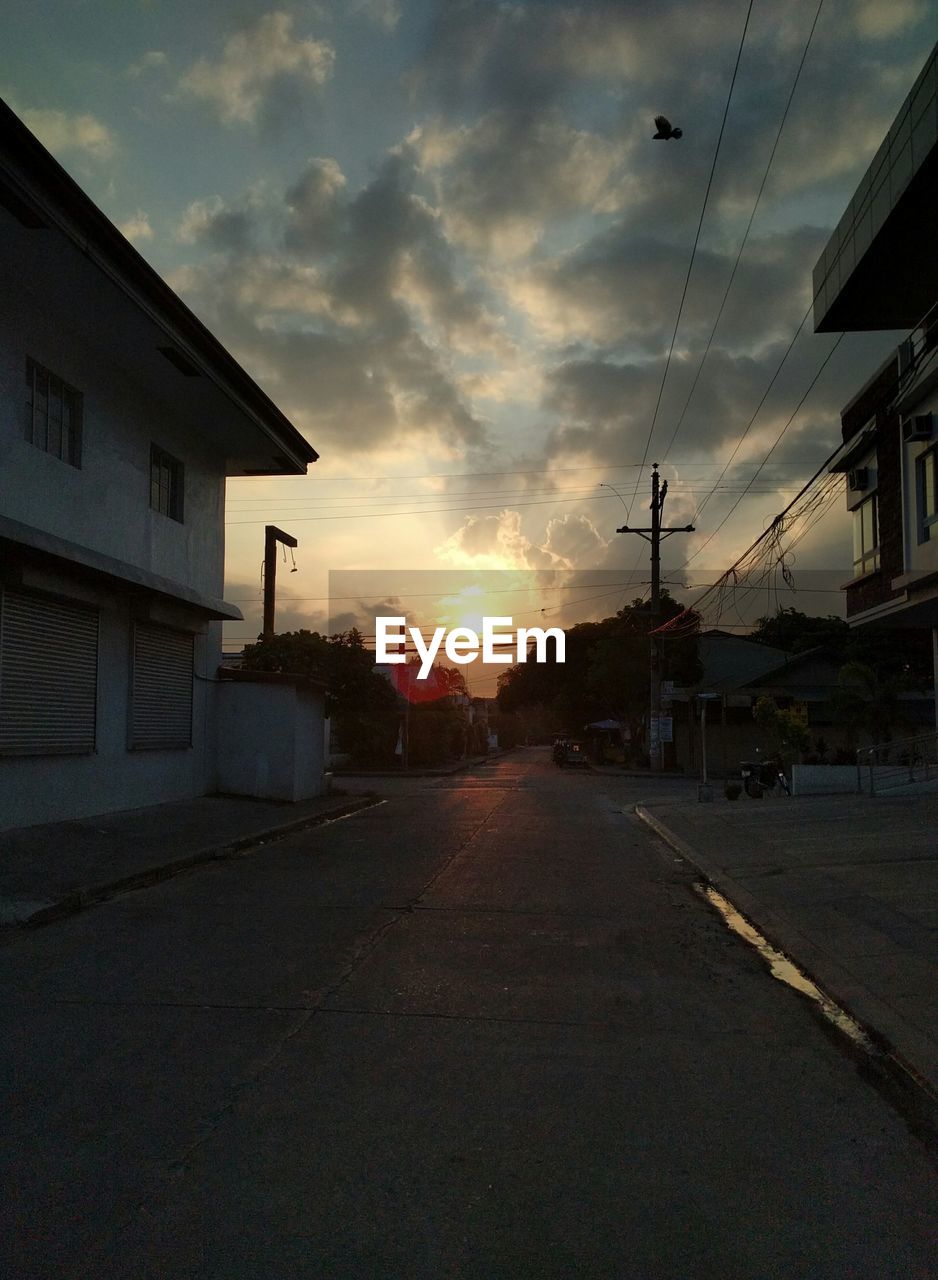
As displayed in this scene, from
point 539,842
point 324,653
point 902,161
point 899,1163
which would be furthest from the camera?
point 324,653

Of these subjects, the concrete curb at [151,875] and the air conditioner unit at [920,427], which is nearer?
the concrete curb at [151,875]

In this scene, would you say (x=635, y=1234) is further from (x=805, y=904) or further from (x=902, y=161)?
(x=902, y=161)

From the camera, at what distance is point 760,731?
45719 mm

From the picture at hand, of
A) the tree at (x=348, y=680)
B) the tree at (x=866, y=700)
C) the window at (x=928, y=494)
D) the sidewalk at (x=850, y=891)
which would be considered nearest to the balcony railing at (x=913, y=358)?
the window at (x=928, y=494)

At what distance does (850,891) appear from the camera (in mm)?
10625

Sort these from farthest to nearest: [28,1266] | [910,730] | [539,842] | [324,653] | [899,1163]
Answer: [910,730]
[324,653]
[539,842]
[899,1163]
[28,1266]

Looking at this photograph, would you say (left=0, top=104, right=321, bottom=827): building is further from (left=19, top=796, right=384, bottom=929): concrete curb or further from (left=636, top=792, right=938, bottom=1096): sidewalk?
(left=636, top=792, right=938, bottom=1096): sidewalk

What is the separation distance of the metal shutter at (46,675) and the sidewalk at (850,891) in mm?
8800

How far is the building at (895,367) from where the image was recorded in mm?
14391

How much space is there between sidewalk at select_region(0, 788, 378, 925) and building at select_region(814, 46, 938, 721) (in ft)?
36.2

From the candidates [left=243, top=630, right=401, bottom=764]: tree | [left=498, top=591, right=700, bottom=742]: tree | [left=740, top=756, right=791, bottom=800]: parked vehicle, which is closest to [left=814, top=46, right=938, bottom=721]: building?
[left=740, top=756, right=791, bottom=800]: parked vehicle

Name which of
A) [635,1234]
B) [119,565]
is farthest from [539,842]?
[635,1234]

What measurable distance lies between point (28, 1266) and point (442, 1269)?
1303 mm

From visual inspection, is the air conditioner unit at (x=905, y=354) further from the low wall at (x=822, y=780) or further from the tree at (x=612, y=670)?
the tree at (x=612, y=670)
